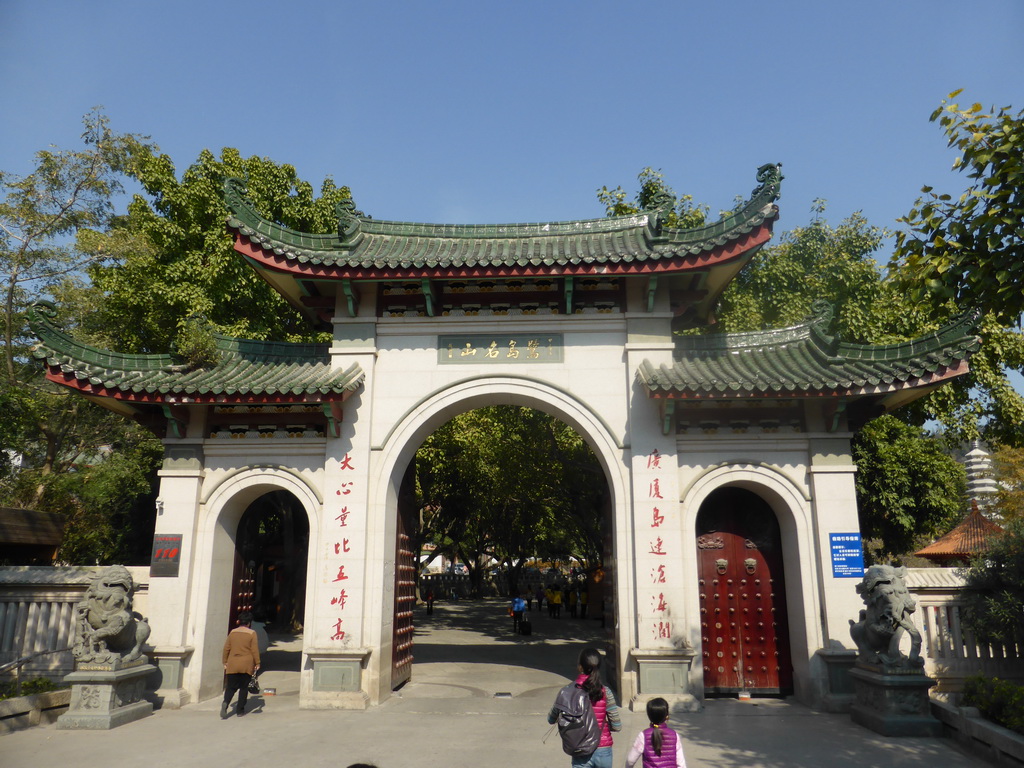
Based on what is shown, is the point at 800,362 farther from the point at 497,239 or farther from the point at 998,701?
the point at 497,239

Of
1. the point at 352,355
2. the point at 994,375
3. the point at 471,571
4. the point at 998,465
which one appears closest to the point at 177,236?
the point at 352,355

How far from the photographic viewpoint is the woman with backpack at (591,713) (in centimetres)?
513

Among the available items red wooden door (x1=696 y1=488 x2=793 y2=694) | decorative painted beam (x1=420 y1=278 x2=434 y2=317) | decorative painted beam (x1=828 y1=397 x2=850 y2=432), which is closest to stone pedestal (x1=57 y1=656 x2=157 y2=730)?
decorative painted beam (x1=420 y1=278 x2=434 y2=317)

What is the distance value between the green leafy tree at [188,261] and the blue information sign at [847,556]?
1417cm

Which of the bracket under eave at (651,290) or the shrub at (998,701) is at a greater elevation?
the bracket under eave at (651,290)

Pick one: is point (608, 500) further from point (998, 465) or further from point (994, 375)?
point (998, 465)

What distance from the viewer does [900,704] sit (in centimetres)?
826

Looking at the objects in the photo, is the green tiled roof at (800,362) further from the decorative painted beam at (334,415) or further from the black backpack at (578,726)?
the black backpack at (578,726)

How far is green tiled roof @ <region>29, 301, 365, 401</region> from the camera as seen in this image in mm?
10008

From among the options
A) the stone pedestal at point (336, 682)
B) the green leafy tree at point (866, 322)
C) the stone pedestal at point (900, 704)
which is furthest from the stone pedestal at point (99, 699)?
the green leafy tree at point (866, 322)

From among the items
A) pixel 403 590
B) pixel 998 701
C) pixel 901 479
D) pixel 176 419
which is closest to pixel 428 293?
pixel 176 419

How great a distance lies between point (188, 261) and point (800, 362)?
1530 centimetres

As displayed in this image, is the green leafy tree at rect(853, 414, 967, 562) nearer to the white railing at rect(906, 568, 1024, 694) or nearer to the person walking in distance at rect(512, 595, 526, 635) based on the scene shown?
the white railing at rect(906, 568, 1024, 694)

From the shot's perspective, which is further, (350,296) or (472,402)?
(472,402)
